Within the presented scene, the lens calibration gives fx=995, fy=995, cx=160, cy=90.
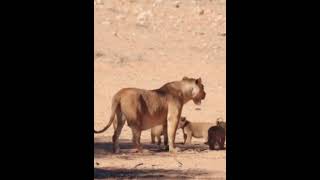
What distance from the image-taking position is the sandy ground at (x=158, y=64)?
33.3 feet

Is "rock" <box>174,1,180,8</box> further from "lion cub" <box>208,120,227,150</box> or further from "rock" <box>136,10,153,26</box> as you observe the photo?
"lion cub" <box>208,120,227,150</box>

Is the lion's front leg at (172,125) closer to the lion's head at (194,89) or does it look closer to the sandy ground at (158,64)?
the sandy ground at (158,64)

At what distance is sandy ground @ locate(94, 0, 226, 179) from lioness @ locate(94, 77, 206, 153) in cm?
27

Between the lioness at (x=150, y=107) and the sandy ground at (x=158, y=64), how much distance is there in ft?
0.89

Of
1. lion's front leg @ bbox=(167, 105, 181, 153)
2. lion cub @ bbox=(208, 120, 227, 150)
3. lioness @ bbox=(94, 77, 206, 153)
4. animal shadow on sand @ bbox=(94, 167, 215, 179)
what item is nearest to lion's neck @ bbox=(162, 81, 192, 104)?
lioness @ bbox=(94, 77, 206, 153)

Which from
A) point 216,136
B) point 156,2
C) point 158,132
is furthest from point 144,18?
point 216,136

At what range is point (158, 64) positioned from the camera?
16297mm

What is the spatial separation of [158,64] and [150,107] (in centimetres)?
512

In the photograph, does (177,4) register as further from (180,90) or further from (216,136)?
(216,136)

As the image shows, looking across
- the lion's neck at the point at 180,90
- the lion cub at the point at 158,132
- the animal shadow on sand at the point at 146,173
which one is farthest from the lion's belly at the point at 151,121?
the animal shadow on sand at the point at 146,173
